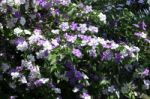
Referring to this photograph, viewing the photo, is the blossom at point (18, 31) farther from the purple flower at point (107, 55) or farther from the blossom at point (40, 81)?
the purple flower at point (107, 55)

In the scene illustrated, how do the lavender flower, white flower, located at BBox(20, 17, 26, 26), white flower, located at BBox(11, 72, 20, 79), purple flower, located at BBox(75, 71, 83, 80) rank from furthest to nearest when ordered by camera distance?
the lavender flower → white flower, located at BBox(20, 17, 26, 26) → purple flower, located at BBox(75, 71, 83, 80) → white flower, located at BBox(11, 72, 20, 79)

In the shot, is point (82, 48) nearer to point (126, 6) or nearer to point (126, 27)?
point (126, 27)

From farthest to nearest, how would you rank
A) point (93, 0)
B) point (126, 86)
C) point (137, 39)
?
point (93, 0), point (137, 39), point (126, 86)

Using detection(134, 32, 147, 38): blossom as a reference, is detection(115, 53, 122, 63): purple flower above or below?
below

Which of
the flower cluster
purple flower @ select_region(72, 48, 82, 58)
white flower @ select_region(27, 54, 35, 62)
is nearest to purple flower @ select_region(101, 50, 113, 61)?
the flower cluster

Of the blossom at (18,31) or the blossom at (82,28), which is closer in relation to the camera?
the blossom at (18,31)

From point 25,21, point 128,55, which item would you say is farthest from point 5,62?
point 128,55

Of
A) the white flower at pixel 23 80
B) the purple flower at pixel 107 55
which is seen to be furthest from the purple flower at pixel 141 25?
the white flower at pixel 23 80

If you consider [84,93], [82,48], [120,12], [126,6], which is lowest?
[84,93]

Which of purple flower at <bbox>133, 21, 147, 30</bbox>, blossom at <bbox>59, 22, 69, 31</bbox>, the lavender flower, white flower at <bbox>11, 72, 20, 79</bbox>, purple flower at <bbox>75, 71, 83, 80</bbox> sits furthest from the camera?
purple flower at <bbox>133, 21, 147, 30</bbox>

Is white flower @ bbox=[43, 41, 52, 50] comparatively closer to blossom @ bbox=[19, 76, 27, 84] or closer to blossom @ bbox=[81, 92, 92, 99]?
blossom @ bbox=[19, 76, 27, 84]

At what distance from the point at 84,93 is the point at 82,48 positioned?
1.23ft

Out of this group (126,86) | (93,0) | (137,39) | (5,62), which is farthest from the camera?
(93,0)

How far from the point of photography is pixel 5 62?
13.0 ft
